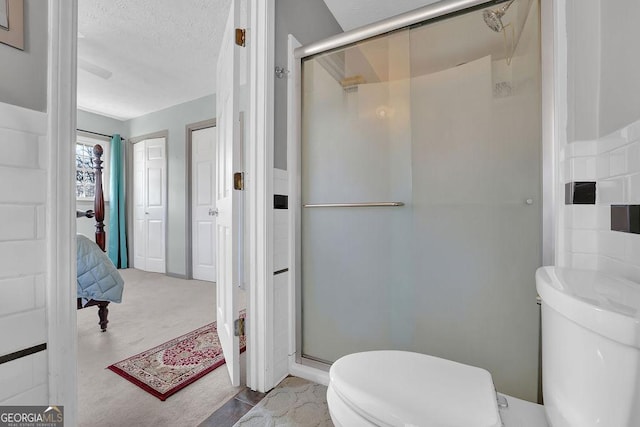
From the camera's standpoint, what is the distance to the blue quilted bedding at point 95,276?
6.25 feet

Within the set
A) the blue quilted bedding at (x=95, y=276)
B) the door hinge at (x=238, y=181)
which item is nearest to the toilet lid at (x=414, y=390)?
the door hinge at (x=238, y=181)

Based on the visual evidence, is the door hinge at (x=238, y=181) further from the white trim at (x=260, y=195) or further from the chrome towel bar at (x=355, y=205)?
the chrome towel bar at (x=355, y=205)

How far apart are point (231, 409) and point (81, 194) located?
410 cm

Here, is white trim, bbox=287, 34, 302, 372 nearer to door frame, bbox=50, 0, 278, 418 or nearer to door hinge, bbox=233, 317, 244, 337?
door hinge, bbox=233, 317, 244, 337

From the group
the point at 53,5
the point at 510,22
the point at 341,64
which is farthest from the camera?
the point at 341,64

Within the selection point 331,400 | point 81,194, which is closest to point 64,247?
point 331,400

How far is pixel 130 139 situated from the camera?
14.0 ft

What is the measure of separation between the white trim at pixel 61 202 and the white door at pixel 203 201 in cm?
288

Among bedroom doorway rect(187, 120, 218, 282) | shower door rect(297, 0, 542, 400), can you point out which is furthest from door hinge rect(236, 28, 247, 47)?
bedroom doorway rect(187, 120, 218, 282)

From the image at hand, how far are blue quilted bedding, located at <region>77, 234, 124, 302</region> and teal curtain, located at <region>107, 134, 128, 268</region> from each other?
249 cm

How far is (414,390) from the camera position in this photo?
701 mm

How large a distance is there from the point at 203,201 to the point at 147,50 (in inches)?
67.4

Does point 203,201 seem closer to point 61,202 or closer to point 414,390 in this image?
point 61,202

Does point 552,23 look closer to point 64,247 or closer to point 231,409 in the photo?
point 64,247
